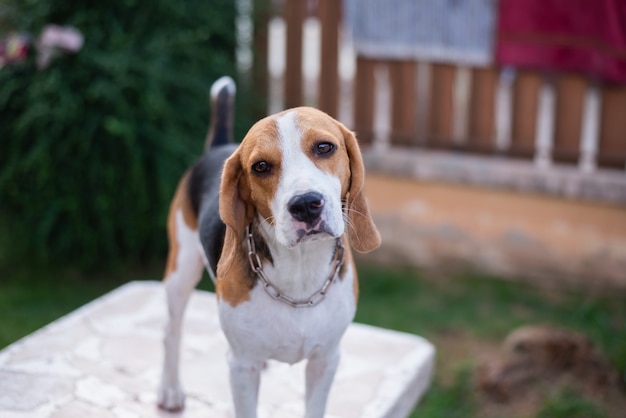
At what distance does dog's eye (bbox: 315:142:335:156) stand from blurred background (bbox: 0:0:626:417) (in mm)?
2737

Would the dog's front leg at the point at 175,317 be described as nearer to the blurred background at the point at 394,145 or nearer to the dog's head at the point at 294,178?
the dog's head at the point at 294,178

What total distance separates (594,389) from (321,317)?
96.6 inches

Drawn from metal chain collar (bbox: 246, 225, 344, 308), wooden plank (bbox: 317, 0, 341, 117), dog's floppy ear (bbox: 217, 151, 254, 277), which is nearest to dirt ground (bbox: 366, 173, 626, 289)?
wooden plank (bbox: 317, 0, 341, 117)

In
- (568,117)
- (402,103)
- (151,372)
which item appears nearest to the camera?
(151,372)

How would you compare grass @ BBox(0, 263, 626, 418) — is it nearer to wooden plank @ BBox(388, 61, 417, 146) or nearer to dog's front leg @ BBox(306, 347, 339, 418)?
wooden plank @ BBox(388, 61, 417, 146)

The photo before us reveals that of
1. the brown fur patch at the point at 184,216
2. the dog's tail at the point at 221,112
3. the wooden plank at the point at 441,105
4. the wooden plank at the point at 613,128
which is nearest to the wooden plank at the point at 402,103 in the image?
the wooden plank at the point at 441,105

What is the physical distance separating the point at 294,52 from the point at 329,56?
0.34m

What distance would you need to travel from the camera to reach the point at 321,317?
315 cm

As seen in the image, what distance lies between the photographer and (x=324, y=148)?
2.86 metres

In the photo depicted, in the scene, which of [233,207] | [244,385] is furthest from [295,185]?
[244,385]

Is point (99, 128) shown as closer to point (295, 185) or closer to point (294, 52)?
point (294, 52)

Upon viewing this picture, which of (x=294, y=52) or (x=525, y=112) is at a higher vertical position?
(x=294, y=52)

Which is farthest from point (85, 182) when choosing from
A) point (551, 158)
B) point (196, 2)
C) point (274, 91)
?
point (551, 158)

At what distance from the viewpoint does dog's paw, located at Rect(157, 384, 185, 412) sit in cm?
405
